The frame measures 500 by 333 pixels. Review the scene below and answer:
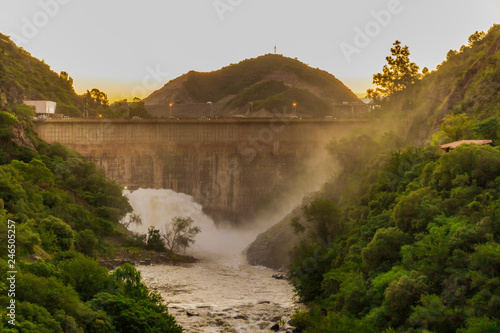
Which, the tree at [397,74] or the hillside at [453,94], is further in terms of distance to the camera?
the tree at [397,74]

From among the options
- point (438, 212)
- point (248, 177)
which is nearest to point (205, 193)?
point (248, 177)

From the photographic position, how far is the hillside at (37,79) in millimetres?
133938

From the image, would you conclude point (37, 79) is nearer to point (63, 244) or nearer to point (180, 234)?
point (180, 234)

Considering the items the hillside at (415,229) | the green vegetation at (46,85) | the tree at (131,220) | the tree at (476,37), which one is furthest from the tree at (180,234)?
the tree at (476,37)

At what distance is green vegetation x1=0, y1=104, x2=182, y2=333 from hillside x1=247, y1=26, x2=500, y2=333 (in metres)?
13.8

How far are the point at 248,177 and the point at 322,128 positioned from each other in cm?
1376

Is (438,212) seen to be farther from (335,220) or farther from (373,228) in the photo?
(335,220)

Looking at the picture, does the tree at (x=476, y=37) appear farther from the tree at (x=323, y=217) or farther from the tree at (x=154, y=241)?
the tree at (x=154, y=241)

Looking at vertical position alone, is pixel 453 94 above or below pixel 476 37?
below

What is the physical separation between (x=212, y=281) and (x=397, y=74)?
5134 cm

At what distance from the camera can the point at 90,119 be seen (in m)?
108

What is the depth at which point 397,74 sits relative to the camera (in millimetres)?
109188

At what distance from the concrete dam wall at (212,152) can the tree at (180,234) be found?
7.04 meters

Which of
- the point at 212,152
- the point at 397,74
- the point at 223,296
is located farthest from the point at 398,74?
the point at 223,296
